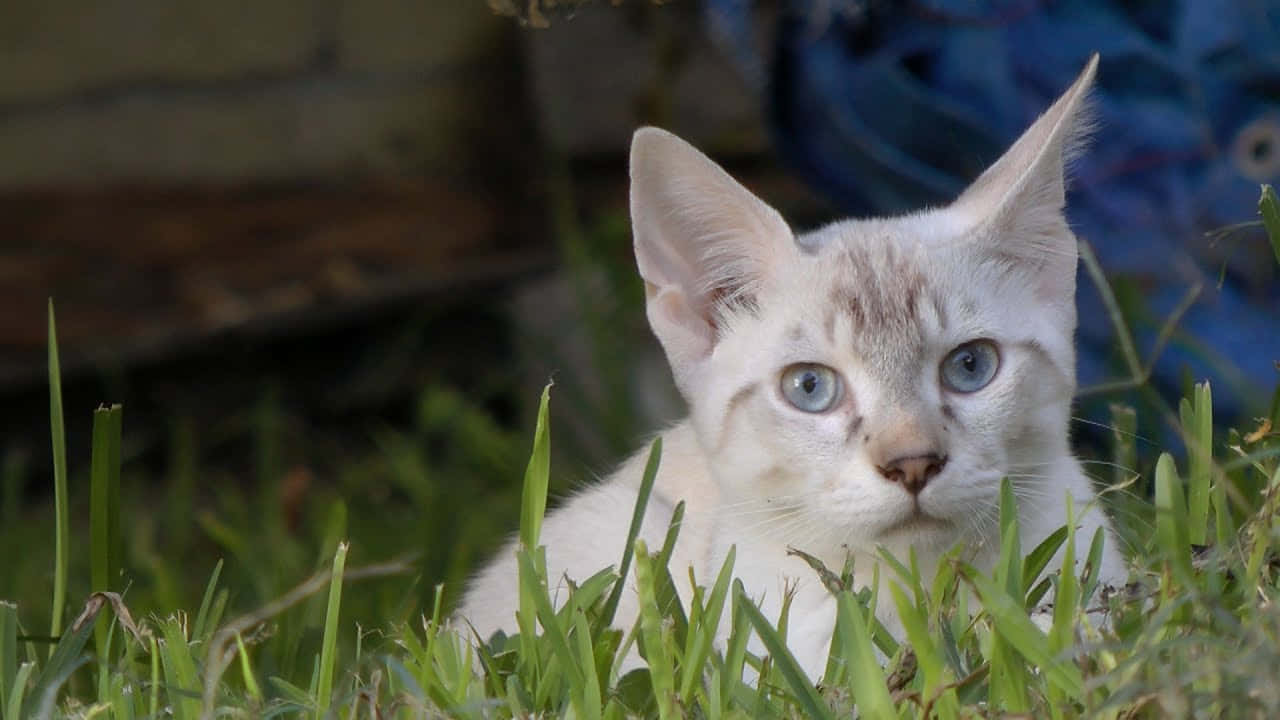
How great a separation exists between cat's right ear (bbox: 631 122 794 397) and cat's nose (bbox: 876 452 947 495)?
41 cm

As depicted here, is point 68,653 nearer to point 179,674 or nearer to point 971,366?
point 179,674

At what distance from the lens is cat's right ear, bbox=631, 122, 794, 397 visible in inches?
86.0

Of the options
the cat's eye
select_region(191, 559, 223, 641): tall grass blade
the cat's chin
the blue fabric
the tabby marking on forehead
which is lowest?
select_region(191, 559, 223, 641): tall grass blade

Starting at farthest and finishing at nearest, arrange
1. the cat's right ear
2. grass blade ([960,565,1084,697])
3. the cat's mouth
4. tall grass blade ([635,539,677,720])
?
the cat's right ear < the cat's mouth < tall grass blade ([635,539,677,720]) < grass blade ([960,565,1084,697])

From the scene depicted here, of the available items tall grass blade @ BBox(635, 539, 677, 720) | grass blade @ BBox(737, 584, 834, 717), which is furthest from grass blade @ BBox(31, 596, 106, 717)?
grass blade @ BBox(737, 584, 834, 717)

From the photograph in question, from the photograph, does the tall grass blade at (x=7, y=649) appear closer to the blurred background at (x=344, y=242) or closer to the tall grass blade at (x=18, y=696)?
the tall grass blade at (x=18, y=696)

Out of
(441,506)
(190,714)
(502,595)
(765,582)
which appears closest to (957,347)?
(765,582)

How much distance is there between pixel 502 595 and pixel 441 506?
134 centimetres

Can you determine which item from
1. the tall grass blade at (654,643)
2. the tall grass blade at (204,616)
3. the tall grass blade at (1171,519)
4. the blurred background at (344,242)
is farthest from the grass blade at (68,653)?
the blurred background at (344,242)

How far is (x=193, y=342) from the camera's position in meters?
4.50

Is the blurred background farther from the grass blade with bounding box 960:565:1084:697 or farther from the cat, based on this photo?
the grass blade with bounding box 960:565:1084:697

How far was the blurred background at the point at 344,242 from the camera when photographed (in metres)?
4.06

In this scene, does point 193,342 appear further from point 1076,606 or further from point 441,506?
point 1076,606

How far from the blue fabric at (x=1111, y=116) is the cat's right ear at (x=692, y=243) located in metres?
1.17
